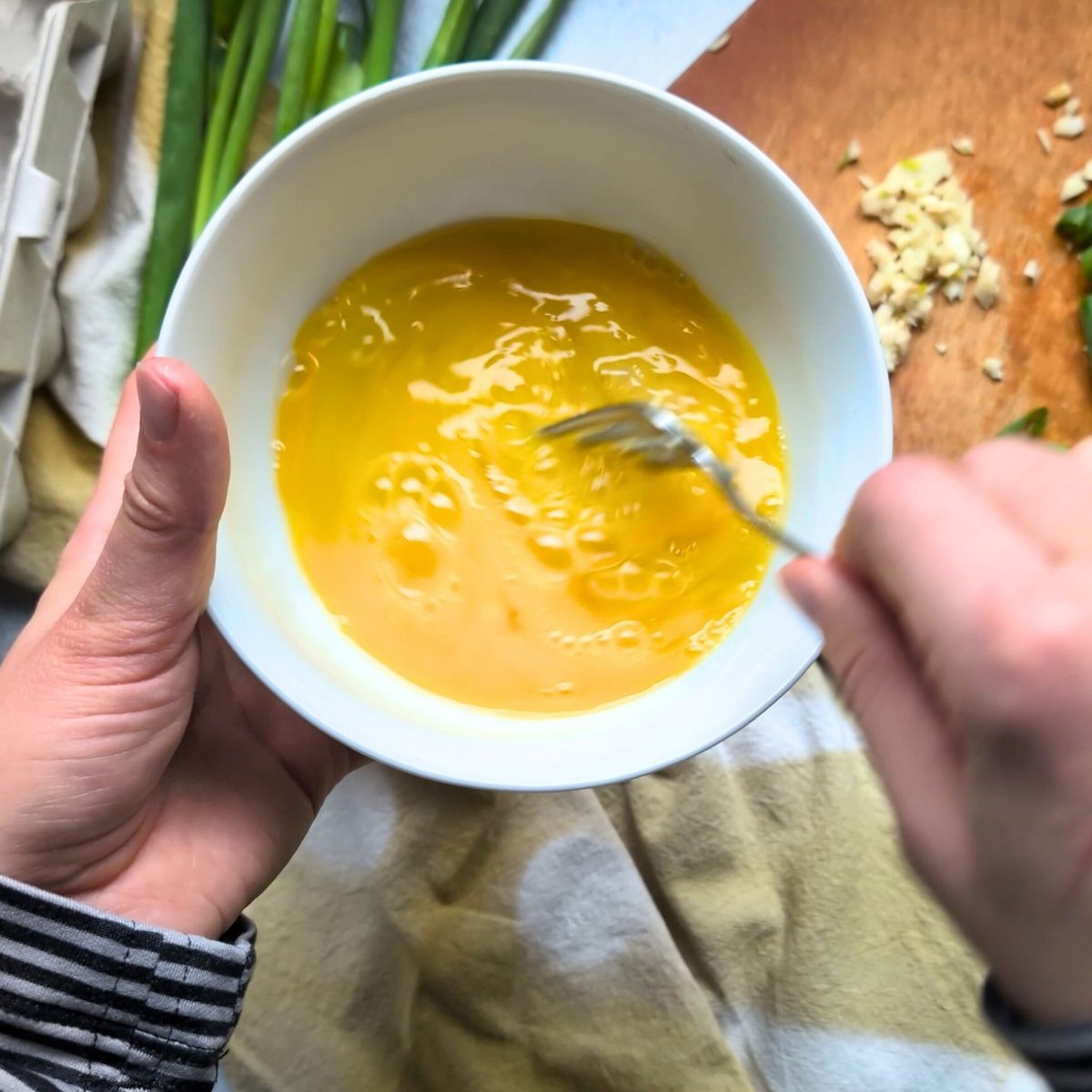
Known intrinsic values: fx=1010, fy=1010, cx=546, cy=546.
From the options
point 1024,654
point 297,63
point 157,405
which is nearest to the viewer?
point 1024,654

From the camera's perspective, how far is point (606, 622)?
0.64 meters

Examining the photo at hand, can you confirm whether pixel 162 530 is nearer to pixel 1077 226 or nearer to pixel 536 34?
pixel 536 34

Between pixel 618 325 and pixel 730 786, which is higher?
pixel 618 325

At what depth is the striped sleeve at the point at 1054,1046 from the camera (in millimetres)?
356

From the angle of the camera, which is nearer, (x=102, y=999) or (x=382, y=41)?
(x=102, y=999)

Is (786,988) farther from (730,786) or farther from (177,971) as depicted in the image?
(177,971)

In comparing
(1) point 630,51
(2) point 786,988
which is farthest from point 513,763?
(1) point 630,51

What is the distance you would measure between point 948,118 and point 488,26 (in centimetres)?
37

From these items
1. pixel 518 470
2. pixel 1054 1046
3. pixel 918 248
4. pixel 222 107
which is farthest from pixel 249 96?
pixel 1054 1046

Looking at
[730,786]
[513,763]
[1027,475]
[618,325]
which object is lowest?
[730,786]

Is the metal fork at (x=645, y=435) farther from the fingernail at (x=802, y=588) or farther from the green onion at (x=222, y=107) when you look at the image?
the green onion at (x=222, y=107)

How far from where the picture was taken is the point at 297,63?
759 mm

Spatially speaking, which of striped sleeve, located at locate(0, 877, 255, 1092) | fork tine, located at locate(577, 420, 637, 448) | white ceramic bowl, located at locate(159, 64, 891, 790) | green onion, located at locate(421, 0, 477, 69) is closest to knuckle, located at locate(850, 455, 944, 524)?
white ceramic bowl, located at locate(159, 64, 891, 790)

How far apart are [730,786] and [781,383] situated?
1.03 ft
